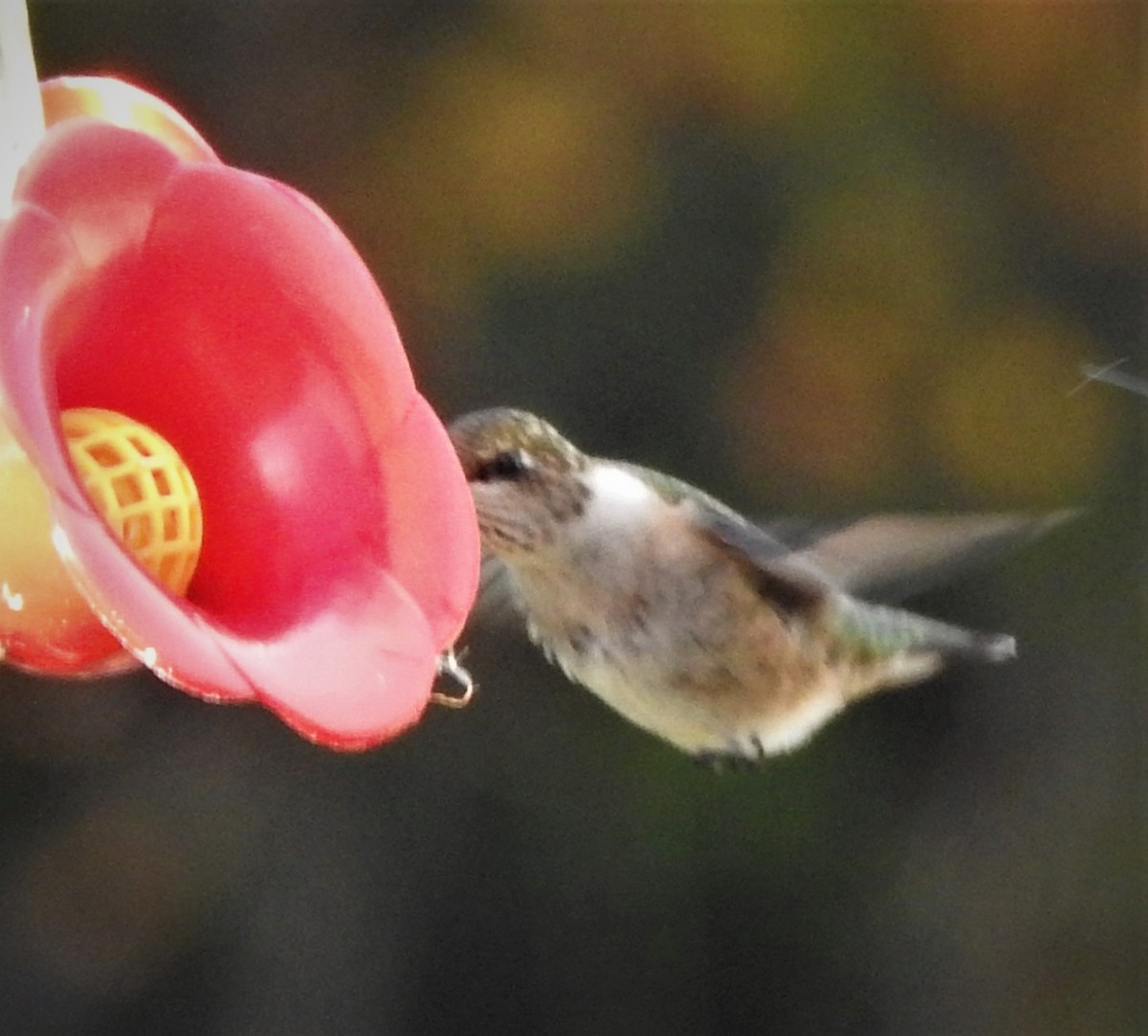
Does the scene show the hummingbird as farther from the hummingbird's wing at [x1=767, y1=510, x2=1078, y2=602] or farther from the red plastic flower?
the red plastic flower

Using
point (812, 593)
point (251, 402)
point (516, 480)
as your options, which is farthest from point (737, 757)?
point (251, 402)

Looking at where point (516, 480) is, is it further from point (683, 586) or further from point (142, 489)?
point (142, 489)

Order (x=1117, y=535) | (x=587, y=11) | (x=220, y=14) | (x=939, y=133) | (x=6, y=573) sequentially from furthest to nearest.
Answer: (x=1117, y=535)
(x=939, y=133)
(x=587, y=11)
(x=220, y=14)
(x=6, y=573)

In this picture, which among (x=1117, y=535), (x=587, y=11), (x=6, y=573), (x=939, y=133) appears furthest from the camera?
(x=1117, y=535)

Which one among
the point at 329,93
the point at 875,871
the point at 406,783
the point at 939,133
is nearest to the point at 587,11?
the point at 329,93

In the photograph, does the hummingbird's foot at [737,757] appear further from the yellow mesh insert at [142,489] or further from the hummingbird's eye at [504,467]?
the yellow mesh insert at [142,489]

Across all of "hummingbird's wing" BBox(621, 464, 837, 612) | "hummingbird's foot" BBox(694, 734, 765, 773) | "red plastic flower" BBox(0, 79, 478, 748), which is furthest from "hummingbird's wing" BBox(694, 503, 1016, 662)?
"red plastic flower" BBox(0, 79, 478, 748)

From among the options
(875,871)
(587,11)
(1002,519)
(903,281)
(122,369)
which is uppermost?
(587,11)

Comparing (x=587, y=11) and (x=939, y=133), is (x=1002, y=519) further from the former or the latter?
(x=587, y=11)

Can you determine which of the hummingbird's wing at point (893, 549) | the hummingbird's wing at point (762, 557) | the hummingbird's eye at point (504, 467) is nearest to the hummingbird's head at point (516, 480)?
the hummingbird's eye at point (504, 467)
